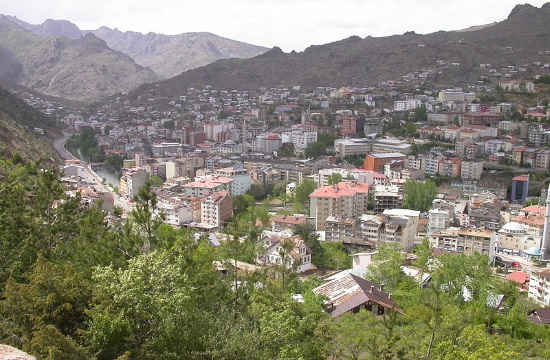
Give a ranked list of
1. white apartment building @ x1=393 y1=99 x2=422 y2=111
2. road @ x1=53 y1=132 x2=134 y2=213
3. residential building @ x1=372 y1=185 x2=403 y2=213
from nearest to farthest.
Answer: road @ x1=53 y1=132 x2=134 y2=213
residential building @ x1=372 y1=185 x2=403 y2=213
white apartment building @ x1=393 y1=99 x2=422 y2=111

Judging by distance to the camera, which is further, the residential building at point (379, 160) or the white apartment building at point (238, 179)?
the residential building at point (379, 160)

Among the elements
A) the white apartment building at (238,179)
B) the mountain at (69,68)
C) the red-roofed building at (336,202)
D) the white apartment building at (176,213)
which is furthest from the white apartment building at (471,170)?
the mountain at (69,68)

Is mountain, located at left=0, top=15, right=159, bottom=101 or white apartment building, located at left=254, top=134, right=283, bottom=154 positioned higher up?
mountain, located at left=0, top=15, right=159, bottom=101

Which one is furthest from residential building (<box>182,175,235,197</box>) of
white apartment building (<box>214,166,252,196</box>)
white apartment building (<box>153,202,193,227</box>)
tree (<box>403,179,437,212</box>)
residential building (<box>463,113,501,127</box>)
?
residential building (<box>463,113,501,127</box>)

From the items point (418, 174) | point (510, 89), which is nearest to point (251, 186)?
point (418, 174)

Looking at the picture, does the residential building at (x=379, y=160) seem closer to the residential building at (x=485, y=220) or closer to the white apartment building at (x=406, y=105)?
the residential building at (x=485, y=220)

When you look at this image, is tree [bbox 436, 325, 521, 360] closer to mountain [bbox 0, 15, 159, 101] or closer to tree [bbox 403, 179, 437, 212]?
tree [bbox 403, 179, 437, 212]

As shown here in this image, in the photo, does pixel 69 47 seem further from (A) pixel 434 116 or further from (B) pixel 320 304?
(B) pixel 320 304
